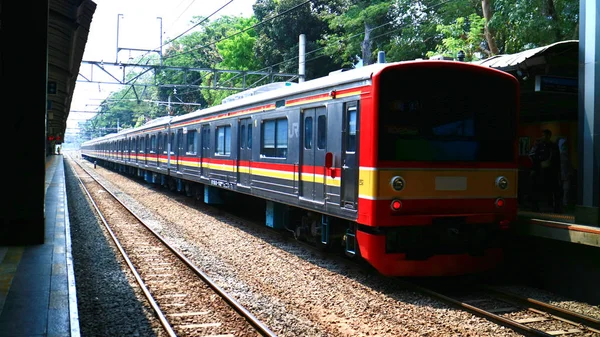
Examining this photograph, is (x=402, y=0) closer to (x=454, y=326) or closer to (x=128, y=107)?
(x=454, y=326)

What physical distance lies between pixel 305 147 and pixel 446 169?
2.59 meters

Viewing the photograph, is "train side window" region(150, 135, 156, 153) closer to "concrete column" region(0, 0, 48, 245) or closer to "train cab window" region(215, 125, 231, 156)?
"train cab window" region(215, 125, 231, 156)

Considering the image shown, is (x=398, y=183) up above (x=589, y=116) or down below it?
below

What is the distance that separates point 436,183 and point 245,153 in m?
5.72

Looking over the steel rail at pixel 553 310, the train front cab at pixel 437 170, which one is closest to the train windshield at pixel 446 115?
the train front cab at pixel 437 170

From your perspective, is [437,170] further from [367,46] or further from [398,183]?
[367,46]

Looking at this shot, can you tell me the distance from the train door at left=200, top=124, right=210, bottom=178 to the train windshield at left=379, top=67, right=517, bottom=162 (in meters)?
9.01

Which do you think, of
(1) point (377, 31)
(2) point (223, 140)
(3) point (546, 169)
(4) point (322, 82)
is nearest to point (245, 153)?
(2) point (223, 140)

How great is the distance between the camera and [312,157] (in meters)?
9.14

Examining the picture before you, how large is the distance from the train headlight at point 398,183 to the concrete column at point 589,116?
237 cm

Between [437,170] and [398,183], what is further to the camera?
[437,170]

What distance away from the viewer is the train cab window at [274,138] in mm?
10266

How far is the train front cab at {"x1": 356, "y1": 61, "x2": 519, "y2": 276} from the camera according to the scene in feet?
24.0

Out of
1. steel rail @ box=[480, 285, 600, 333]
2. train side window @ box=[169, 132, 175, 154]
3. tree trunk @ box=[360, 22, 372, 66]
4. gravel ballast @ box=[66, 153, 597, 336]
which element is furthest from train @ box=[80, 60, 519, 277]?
tree trunk @ box=[360, 22, 372, 66]
